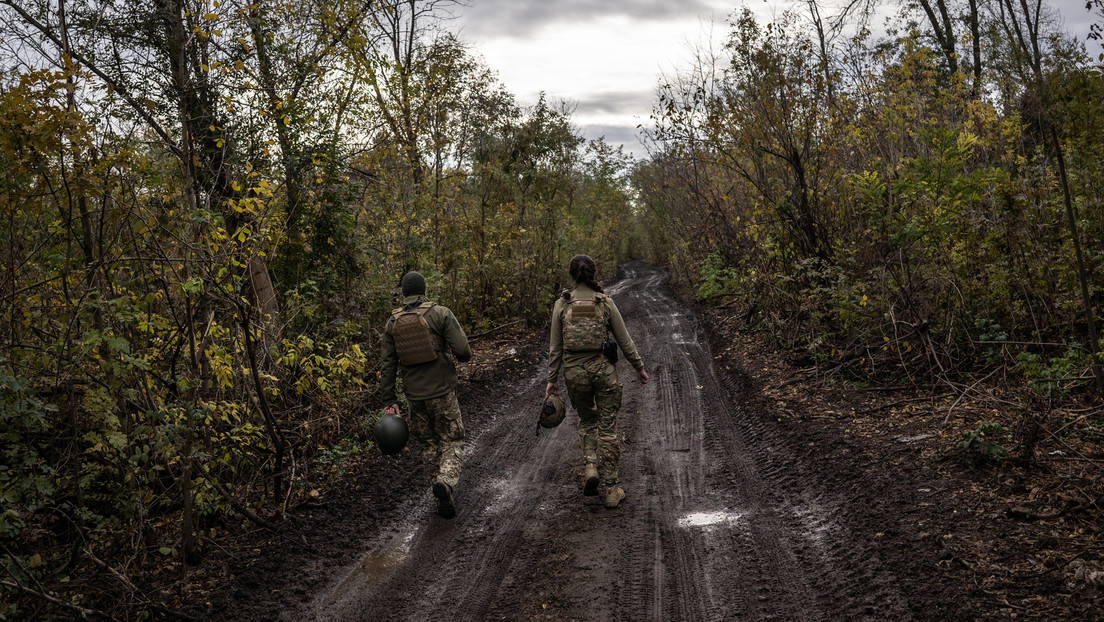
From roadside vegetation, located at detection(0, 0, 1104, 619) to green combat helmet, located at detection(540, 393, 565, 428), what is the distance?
235cm

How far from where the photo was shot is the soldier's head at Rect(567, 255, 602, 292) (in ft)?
18.7

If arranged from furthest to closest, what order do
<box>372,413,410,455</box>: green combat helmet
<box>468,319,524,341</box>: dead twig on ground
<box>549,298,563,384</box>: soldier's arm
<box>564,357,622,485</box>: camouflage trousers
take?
<box>468,319,524,341</box>: dead twig on ground → <box>549,298,563,384</box>: soldier's arm → <box>564,357,622,485</box>: camouflage trousers → <box>372,413,410,455</box>: green combat helmet

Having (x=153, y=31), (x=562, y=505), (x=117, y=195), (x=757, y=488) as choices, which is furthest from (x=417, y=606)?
(x=153, y=31)

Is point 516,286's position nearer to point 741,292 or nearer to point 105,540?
point 741,292

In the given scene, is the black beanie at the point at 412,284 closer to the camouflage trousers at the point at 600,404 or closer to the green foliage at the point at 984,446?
the camouflage trousers at the point at 600,404

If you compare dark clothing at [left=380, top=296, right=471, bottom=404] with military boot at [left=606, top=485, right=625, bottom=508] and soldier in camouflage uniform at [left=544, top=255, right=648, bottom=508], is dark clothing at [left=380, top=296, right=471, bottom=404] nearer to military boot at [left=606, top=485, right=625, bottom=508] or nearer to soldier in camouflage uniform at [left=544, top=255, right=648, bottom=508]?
soldier in camouflage uniform at [left=544, top=255, right=648, bottom=508]

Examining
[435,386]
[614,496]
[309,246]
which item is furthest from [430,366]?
[309,246]

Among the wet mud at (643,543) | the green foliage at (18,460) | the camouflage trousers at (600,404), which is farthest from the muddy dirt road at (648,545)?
the green foliage at (18,460)

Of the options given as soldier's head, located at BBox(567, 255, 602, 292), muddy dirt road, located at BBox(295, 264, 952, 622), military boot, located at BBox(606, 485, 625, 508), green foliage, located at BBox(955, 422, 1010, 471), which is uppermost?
soldier's head, located at BBox(567, 255, 602, 292)

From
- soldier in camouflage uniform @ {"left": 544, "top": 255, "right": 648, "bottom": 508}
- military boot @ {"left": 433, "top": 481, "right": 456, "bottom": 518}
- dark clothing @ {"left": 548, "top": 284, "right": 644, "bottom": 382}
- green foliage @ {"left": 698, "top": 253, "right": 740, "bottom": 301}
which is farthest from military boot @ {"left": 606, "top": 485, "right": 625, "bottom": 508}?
Result: green foliage @ {"left": 698, "top": 253, "right": 740, "bottom": 301}

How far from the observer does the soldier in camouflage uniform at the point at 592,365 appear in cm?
563

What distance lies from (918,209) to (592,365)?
487 cm

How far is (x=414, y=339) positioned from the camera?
18.8ft

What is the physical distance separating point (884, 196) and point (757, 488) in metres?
5.37
